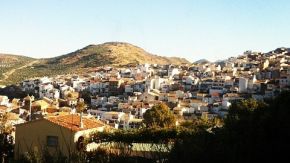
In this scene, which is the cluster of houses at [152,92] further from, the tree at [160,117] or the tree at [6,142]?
the tree at [6,142]

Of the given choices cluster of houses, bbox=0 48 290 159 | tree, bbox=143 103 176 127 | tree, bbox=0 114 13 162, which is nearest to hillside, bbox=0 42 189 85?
cluster of houses, bbox=0 48 290 159

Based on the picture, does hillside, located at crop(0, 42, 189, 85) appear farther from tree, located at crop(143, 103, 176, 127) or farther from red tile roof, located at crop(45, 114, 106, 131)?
red tile roof, located at crop(45, 114, 106, 131)

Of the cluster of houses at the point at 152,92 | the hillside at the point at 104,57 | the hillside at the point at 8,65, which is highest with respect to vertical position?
the hillside at the point at 104,57

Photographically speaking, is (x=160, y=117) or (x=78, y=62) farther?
(x=78, y=62)

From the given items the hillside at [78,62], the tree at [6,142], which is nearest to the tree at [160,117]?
the tree at [6,142]

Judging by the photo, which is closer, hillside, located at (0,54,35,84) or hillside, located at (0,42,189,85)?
hillside, located at (0,54,35,84)

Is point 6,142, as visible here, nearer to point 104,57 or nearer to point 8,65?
point 104,57

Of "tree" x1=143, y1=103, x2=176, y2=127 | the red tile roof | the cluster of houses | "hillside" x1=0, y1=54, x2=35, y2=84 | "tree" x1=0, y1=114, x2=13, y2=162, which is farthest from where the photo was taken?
"hillside" x1=0, y1=54, x2=35, y2=84

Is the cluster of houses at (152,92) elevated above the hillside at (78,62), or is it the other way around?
the hillside at (78,62)

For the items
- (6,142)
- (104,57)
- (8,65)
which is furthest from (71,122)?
(8,65)

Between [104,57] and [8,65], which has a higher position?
[104,57]

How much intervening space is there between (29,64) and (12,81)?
4497 cm

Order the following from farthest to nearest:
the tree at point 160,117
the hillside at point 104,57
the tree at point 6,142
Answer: the hillside at point 104,57 → the tree at point 160,117 → the tree at point 6,142

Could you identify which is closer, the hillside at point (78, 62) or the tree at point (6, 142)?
the tree at point (6, 142)
